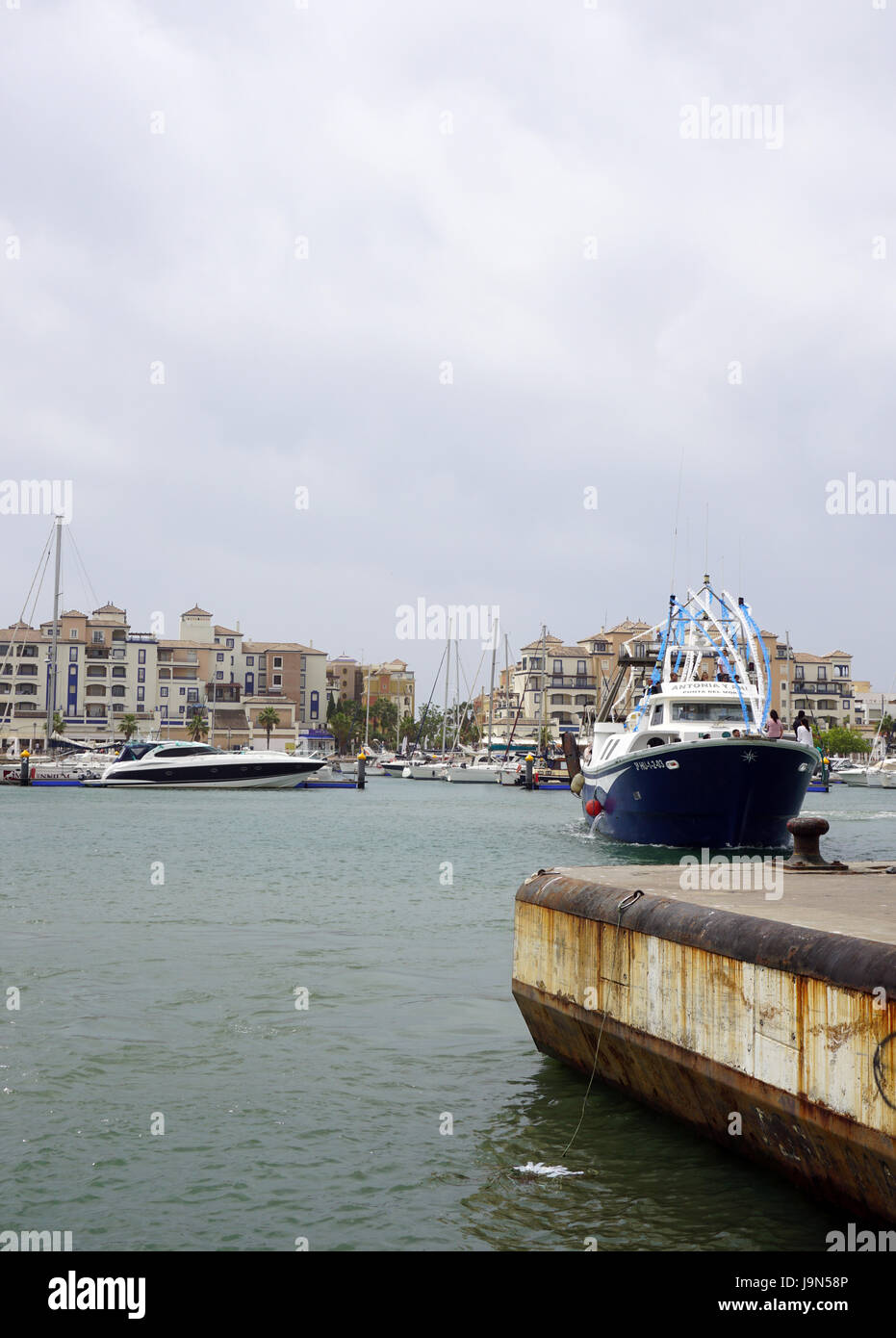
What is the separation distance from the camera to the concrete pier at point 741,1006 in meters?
6.33

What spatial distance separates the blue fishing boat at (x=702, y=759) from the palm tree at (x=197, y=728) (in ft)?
338

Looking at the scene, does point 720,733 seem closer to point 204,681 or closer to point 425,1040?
point 425,1040

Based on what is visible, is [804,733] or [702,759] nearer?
[702,759]

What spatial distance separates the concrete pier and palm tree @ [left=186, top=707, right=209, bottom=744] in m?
134

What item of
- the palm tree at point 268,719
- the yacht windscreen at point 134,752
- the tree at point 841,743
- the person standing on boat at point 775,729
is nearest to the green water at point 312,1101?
the person standing on boat at point 775,729

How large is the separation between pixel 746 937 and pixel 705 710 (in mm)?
30496

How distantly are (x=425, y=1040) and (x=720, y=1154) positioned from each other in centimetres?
454

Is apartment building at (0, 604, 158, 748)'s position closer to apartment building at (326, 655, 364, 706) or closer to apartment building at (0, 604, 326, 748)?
apartment building at (0, 604, 326, 748)

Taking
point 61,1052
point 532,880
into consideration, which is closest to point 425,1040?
point 532,880

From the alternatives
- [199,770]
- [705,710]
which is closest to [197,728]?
[199,770]

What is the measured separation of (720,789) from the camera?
3319 centimetres

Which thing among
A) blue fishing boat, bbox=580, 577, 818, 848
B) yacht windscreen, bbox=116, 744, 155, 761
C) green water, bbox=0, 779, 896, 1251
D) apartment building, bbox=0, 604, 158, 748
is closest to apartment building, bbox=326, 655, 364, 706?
apartment building, bbox=0, 604, 158, 748

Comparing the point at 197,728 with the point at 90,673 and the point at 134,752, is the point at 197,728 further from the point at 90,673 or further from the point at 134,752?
the point at 134,752
